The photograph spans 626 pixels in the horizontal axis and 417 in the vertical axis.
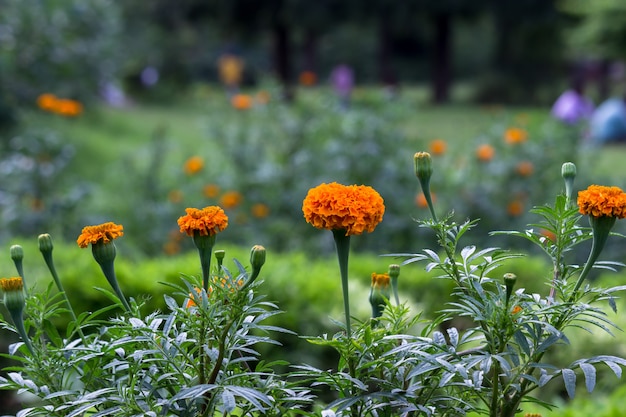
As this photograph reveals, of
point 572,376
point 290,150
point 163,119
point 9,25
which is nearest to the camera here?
point 572,376

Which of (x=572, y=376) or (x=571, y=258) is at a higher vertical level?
(x=572, y=376)

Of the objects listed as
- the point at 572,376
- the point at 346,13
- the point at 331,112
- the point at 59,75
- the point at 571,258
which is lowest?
the point at 571,258

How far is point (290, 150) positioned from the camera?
4.63 m

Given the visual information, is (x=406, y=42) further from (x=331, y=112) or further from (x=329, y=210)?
(x=329, y=210)

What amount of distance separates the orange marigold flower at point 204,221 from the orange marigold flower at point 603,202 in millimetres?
390

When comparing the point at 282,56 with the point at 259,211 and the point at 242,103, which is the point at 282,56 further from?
the point at 259,211

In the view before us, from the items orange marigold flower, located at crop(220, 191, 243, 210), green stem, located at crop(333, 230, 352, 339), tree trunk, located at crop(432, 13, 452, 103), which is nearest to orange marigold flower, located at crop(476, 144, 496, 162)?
orange marigold flower, located at crop(220, 191, 243, 210)

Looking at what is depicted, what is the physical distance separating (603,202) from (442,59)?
18372 mm

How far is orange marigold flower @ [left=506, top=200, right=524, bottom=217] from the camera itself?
14.0 ft

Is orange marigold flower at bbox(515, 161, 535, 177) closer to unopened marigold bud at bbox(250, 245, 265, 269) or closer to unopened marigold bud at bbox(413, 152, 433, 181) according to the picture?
unopened marigold bud at bbox(413, 152, 433, 181)

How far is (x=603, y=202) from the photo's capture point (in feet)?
2.68

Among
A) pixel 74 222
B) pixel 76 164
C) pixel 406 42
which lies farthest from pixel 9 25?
pixel 406 42

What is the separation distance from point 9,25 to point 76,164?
6.09ft

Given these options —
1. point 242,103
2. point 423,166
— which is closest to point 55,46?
point 242,103
